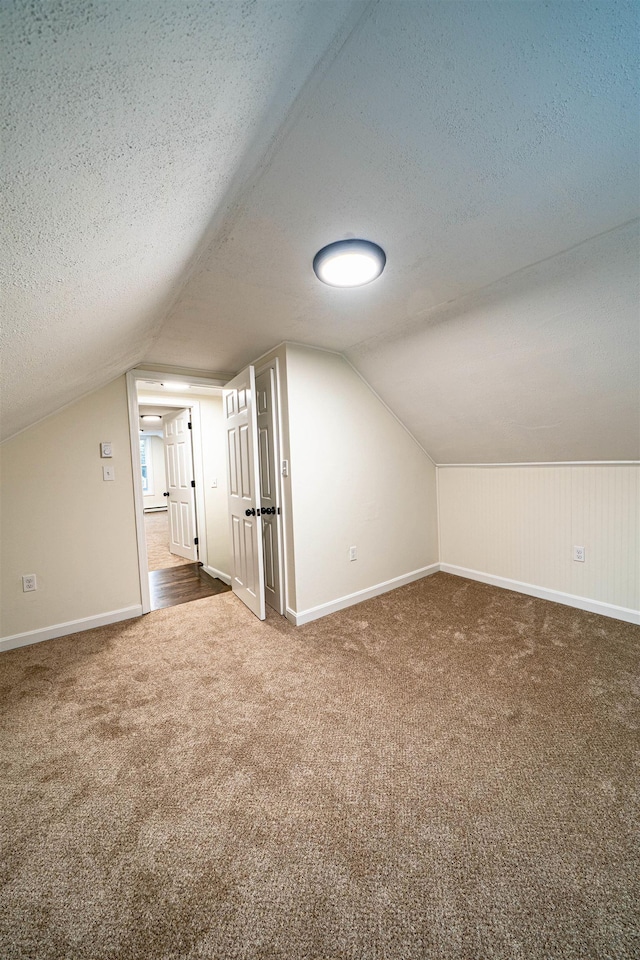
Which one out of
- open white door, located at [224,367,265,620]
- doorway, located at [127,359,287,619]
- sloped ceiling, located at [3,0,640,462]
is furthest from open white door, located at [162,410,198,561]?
sloped ceiling, located at [3,0,640,462]

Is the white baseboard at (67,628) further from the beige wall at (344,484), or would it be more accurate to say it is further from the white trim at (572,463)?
the white trim at (572,463)

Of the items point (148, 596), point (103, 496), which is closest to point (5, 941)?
point (148, 596)

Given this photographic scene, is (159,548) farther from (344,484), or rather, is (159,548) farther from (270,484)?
(344,484)

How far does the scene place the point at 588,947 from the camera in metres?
0.97

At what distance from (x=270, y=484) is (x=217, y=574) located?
1783mm

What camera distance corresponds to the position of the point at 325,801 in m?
1.39

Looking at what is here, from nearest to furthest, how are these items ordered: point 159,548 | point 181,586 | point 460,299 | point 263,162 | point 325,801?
point 263,162
point 325,801
point 460,299
point 181,586
point 159,548

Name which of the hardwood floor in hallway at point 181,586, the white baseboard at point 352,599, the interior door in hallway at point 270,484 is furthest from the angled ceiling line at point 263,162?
the hardwood floor in hallway at point 181,586

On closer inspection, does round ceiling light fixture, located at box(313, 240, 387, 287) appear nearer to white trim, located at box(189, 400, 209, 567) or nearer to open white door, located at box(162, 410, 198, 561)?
white trim, located at box(189, 400, 209, 567)

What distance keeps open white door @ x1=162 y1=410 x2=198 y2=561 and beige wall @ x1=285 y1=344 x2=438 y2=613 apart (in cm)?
222

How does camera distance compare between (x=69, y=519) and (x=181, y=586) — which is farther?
(x=181, y=586)

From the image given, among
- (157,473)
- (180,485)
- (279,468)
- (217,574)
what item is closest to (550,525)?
(279,468)

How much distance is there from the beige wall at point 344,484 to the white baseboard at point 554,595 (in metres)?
0.54

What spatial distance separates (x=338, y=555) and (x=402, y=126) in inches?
105
